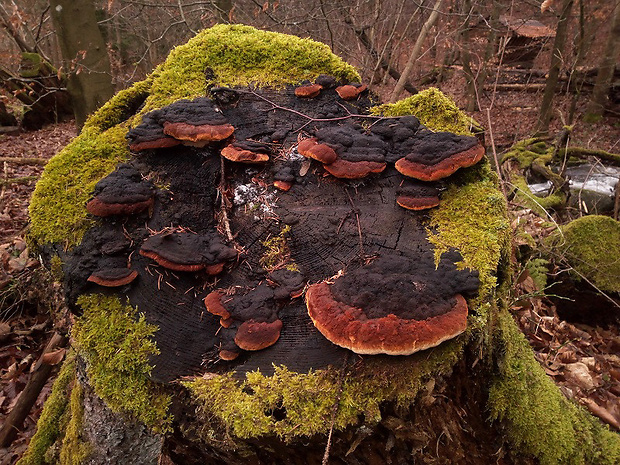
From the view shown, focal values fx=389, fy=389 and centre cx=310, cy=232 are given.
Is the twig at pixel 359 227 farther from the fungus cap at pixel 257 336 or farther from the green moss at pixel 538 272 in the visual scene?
the green moss at pixel 538 272

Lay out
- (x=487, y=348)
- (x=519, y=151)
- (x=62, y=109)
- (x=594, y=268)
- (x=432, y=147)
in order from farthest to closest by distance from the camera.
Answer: (x=62, y=109) < (x=519, y=151) < (x=594, y=268) < (x=432, y=147) < (x=487, y=348)

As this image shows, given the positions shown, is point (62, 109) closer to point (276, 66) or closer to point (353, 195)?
point (276, 66)

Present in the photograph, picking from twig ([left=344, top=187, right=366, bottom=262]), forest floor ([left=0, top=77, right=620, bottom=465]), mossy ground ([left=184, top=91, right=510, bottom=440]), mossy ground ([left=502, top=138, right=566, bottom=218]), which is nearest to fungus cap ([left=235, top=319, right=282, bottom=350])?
Answer: mossy ground ([left=184, top=91, right=510, bottom=440])

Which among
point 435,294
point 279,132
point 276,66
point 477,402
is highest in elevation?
point 276,66

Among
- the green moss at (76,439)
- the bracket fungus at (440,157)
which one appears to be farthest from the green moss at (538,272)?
the green moss at (76,439)

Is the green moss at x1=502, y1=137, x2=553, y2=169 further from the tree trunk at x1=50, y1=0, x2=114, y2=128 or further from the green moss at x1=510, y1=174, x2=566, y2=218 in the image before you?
the tree trunk at x1=50, y1=0, x2=114, y2=128

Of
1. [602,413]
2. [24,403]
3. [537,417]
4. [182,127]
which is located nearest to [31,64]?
[24,403]

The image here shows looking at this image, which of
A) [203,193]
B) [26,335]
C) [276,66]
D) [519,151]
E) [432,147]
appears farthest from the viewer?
[519,151]

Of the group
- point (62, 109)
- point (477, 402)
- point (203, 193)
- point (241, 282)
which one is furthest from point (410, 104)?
point (62, 109)
